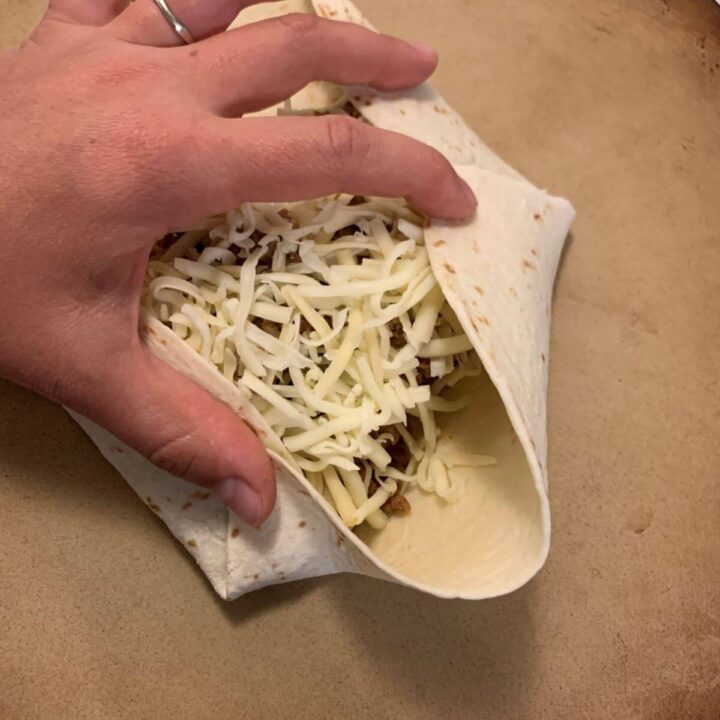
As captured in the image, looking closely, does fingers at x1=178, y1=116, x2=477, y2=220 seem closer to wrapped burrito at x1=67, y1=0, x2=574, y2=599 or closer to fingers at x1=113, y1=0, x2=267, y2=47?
wrapped burrito at x1=67, y1=0, x2=574, y2=599

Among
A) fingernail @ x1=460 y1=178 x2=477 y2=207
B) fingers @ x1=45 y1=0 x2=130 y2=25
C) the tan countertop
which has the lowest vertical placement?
the tan countertop

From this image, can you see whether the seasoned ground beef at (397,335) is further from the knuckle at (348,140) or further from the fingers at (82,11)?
the fingers at (82,11)

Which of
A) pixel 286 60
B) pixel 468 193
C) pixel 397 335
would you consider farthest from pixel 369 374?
pixel 286 60

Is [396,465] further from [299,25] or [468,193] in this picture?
[299,25]

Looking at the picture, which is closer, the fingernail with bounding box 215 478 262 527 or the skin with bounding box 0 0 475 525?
the skin with bounding box 0 0 475 525

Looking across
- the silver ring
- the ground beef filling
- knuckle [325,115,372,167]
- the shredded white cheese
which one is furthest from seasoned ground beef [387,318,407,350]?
the silver ring

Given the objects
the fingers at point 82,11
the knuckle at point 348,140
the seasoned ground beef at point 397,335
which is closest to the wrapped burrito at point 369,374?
the seasoned ground beef at point 397,335
